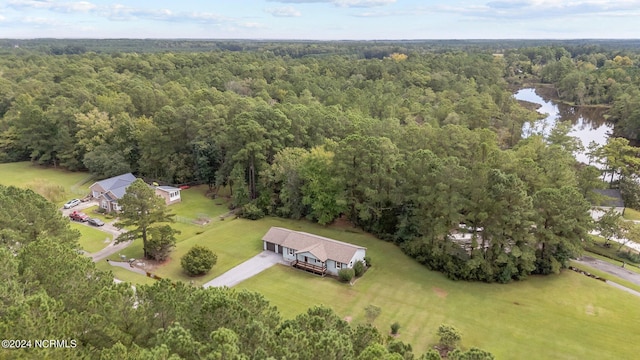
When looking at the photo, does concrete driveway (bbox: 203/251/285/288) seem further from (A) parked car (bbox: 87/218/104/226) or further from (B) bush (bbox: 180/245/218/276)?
(A) parked car (bbox: 87/218/104/226)

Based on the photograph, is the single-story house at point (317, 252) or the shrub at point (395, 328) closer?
the shrub at point (395, 328)

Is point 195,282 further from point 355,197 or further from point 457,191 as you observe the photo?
point 457,191

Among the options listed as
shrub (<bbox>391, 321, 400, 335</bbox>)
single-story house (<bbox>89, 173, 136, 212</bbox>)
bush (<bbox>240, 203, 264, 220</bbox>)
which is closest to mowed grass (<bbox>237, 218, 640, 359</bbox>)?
shrub (<bbox>391, 321, 400, 335</bbox>)

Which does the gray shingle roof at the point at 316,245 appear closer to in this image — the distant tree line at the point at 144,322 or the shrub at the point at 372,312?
the shrub at the point at 372,312

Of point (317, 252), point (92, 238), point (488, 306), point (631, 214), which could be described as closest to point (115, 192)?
point (92, 238)

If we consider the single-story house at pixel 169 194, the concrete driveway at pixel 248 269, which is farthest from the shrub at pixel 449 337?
the single-story house at pixel 169 194

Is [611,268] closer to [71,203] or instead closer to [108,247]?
[108,247]
